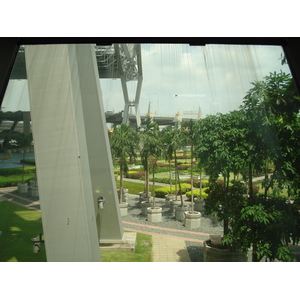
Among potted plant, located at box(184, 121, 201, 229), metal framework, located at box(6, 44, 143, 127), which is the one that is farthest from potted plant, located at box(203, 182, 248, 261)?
metal framework, located at box(6, 44, 143, 127)

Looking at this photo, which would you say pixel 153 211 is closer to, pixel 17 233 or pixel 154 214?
pixel 154 214

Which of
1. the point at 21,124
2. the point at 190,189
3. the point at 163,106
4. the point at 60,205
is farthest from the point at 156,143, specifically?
the point at 21,124

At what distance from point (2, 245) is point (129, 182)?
112 cm

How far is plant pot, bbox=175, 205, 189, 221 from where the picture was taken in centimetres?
222

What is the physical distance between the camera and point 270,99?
6.74ft

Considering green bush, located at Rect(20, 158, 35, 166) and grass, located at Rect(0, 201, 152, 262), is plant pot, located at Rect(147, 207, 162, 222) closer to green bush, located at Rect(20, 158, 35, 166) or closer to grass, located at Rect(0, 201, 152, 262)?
grass, located at Rect(0, 201, 152, 262)

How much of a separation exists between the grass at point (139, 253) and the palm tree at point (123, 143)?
58 cm

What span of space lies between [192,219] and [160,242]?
33 cm

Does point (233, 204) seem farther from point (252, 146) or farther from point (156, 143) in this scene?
point (156, 143)

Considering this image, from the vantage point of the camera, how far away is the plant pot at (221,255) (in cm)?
209

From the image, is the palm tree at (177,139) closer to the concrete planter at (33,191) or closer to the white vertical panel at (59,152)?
the white vertical panel at (59,152)

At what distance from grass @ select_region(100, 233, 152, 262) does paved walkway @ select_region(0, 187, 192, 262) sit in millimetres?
Result: 45

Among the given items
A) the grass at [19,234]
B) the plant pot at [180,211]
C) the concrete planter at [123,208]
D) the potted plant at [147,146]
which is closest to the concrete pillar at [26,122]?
the grass at [19,234]

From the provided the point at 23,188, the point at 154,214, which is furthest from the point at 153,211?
the point at 23,188
